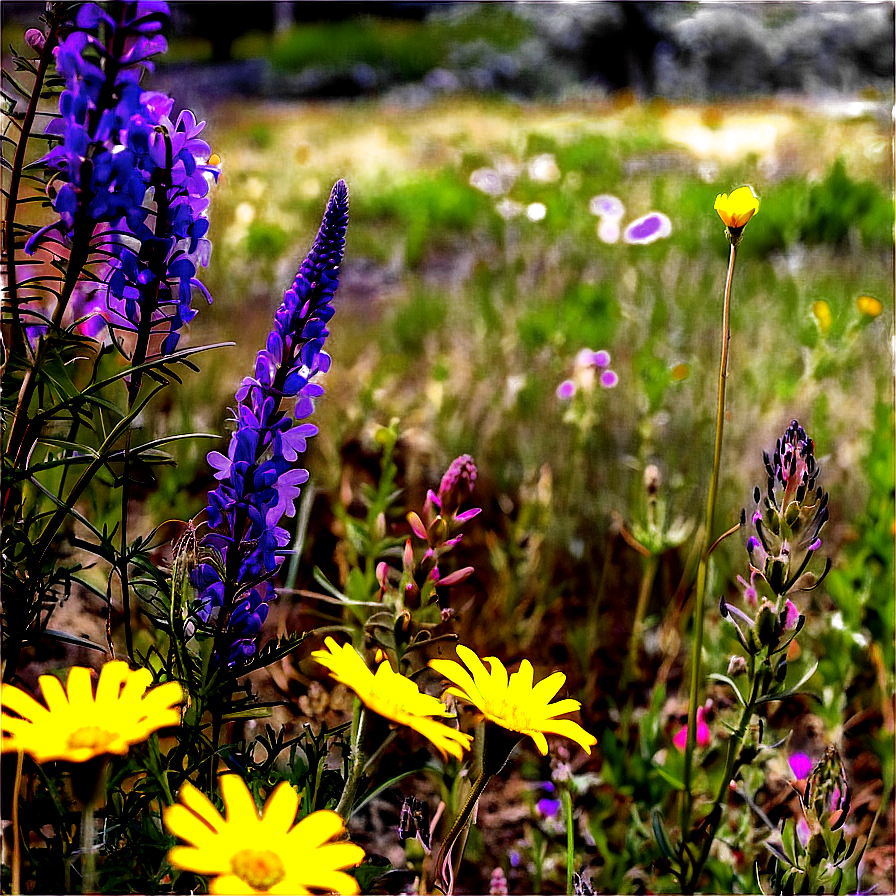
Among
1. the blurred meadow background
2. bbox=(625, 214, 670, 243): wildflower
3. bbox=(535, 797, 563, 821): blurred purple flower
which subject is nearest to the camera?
bbox=(535, 797, 563, 821): blurred purple flower

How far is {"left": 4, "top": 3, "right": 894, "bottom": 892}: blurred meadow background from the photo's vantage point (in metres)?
1.76

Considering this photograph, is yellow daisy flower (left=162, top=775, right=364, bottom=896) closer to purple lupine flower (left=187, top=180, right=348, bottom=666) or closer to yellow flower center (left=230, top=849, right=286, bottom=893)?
yellow flower center (left=230, top=849, right=286, bottom=893)

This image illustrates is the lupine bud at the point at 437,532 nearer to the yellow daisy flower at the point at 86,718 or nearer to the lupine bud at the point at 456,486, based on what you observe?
the lupine bud at the point at 456,486

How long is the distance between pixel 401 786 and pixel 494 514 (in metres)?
0.88

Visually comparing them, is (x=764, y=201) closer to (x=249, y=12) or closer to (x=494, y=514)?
(x=494, y=514)

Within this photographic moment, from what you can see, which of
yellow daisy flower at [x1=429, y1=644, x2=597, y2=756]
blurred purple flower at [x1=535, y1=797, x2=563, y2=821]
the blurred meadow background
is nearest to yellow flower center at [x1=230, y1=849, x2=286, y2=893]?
yellow daisy flower at [x1=429, y1=644, x2=597, y2=756]

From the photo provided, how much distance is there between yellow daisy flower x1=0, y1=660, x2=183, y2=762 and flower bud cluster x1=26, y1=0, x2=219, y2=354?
37cm

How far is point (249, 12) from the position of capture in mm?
11664

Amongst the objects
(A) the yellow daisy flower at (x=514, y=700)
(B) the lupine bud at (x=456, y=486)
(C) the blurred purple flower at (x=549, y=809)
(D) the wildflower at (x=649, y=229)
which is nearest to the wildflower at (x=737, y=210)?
(B) the lupine bud at (x=456, y=486)

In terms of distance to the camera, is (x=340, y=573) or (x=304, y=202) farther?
(x=304, y=202)

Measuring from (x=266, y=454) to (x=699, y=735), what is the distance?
1064mm

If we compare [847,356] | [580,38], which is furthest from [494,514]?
[580,38]

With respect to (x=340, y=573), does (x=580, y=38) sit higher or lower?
higher

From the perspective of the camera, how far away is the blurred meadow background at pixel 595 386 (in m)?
1.76
